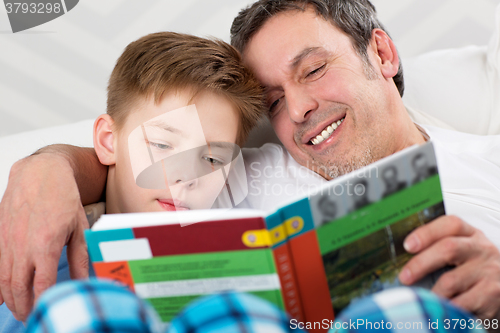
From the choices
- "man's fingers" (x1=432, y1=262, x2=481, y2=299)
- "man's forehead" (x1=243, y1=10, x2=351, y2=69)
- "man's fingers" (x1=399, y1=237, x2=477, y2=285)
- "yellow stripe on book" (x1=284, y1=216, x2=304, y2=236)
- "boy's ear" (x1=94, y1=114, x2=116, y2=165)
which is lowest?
"man's fingers" (x1=432, y1=262, x2=481, y2=299)

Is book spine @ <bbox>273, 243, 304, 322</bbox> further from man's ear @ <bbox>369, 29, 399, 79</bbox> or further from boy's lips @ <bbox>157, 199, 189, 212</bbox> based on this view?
man's ear @ <bbox>369, 29, 399, 79</bbox>

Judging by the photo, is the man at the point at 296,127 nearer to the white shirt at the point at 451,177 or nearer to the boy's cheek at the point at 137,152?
the white shirt at the point at 451,177

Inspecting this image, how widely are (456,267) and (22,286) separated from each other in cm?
75

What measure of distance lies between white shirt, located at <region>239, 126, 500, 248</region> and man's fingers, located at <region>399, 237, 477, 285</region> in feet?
1.26

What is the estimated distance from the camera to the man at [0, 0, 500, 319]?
0.74 meters

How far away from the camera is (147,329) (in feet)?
1.42

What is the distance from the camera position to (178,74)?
3.30ft

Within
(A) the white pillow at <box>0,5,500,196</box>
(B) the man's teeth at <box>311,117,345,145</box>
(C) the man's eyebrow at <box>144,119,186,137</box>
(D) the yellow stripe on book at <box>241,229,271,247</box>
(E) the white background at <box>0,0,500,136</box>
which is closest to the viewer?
(D) the yellow stripe on book at <box>241,229,271,247</box>

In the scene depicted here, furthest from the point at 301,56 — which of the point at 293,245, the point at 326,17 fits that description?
the point at 293,245

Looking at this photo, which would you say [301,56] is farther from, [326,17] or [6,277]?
[6,277]

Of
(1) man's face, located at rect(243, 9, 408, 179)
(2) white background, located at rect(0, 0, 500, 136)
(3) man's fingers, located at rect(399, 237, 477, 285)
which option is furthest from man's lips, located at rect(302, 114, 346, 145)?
(2) white background, located at rect(0, 0, 500, 136)

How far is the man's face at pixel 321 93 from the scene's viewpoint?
45.1 inches

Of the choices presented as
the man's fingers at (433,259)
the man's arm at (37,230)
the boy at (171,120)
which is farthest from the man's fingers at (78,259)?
the man's fingers at (433,259)

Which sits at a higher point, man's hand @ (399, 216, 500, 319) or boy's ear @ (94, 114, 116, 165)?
boy's ear @ (94, 114, 116, 165)
